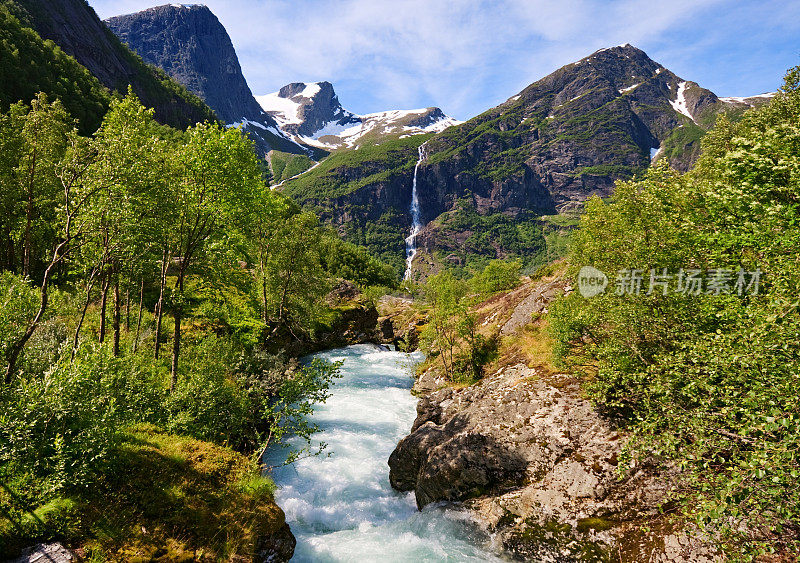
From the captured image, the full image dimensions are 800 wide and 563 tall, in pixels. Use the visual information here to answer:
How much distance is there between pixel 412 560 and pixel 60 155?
95.9 ft

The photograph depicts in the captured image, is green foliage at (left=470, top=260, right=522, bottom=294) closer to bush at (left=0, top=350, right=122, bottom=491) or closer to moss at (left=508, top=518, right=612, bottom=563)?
moss at (left=508, top=518, right=612, bottom=563)

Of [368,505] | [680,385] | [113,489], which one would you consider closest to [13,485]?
[113,489]

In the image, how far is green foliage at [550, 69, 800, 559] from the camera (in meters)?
7.00

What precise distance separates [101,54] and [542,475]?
20124 cm

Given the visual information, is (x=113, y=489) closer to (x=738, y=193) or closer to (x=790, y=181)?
(x=738, y=193)

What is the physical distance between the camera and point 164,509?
9.56m

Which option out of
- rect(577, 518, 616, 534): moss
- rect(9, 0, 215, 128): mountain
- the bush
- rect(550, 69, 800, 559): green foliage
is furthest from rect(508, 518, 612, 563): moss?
rect(9, 0, 215, 128): mountain

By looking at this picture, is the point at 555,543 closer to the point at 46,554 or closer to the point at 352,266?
the point at 46,554

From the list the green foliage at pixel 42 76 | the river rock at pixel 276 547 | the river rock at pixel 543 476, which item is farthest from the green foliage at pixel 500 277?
the green foliage at pixel 42 76

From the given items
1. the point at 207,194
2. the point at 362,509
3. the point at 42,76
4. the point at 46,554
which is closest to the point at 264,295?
the point at 207,194

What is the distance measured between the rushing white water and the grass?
3.47 meters

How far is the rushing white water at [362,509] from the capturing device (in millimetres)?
12974

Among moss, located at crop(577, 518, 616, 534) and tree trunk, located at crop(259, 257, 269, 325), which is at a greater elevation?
tree trunk, located at crop(259, 257, 269, 325)

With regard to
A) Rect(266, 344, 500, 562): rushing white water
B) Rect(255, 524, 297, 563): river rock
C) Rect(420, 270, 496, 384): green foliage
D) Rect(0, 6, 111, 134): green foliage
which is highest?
Rect(0, 6, 111, 134): green foliage
